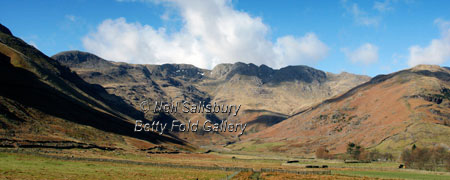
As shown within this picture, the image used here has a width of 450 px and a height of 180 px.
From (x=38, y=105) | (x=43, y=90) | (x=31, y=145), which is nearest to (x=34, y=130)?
(x=31, y=145)

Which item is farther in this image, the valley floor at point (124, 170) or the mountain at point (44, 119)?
the mountain at point (44, 119)

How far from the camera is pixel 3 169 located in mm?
52688

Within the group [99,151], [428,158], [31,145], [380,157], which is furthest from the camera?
[380,157]

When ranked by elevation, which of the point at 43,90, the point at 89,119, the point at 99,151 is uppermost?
the point at 43,90

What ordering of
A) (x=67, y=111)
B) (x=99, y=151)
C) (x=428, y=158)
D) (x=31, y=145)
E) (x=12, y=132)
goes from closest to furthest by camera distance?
(x=31, y=145), (x=12, y=132), (x=99, y=151), (x=428, y=158), (x=67, y=111)

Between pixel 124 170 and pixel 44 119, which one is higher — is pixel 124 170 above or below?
below

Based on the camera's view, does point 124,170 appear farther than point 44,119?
No

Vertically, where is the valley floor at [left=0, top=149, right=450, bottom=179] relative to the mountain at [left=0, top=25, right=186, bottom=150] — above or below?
below

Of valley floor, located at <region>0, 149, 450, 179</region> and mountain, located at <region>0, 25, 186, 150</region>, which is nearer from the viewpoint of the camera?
valley floor, located at <region>0, 149, 450, 179</region>

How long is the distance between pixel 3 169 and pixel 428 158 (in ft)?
498

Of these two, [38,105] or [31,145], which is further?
[38,105]

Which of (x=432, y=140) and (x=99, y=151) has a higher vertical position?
(x=432, y=140)

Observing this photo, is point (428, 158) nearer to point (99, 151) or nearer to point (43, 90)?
point (99, 151)

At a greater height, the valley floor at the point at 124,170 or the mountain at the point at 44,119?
the mountain at the point at 44,119
